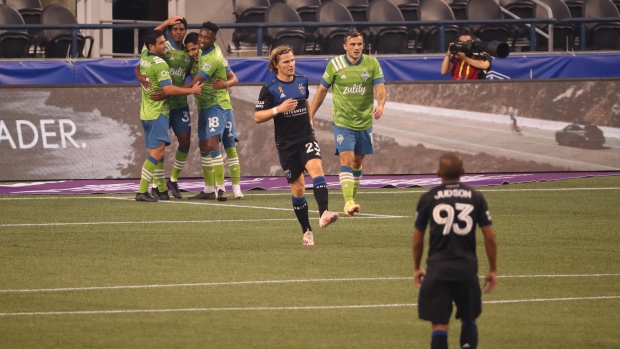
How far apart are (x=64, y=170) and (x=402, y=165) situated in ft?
18.0

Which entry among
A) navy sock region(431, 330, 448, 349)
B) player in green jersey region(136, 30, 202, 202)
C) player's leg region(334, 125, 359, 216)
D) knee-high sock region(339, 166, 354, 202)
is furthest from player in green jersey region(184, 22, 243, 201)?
navy sock region(431, 330, 448, 349)

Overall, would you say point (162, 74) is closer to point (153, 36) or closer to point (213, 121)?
point (153, 36)

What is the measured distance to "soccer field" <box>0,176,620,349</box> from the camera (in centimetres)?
879

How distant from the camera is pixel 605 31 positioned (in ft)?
87.2

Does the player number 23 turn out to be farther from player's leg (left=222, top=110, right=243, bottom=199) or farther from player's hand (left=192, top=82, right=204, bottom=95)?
player's leg (left=222, top=110, right=243, bottom=199)

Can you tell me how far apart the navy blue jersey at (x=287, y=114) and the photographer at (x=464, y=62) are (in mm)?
6067

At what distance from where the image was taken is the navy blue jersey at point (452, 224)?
7.40 m

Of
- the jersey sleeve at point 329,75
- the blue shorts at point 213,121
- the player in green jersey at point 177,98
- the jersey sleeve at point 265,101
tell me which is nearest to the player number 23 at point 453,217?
the jersey sleeve at point 265,101

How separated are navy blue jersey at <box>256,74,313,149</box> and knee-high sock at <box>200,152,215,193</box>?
4568 mm

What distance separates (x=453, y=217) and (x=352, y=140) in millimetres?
8388

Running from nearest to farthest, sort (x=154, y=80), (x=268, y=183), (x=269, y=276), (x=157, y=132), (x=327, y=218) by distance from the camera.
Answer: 1. (x=269, y=276)
2. (x=327, y=218)
3. (x=154, y=80)
4. (x=157, y=132)
5. (x=268, y=183)

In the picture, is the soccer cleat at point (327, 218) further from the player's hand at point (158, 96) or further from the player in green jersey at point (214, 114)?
the player's hand at point (158, 96)

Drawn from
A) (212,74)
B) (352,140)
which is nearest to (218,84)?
(212,74)

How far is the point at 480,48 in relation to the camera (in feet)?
67.2
